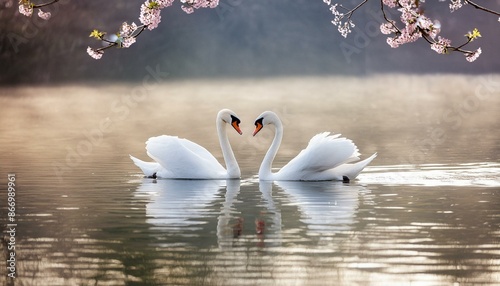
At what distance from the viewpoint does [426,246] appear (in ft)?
41.0

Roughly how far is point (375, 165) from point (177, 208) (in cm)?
792

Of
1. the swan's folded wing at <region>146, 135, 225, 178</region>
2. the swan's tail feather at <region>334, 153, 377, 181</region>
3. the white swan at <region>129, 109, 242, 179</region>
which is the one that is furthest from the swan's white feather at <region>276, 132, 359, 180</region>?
the swan's folded wing at <region>146, 135, 225, 178</region>

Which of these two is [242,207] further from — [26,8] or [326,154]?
[26,8]

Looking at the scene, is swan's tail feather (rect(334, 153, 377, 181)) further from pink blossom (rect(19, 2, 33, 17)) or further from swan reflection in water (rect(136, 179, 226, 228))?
pink blossom (rect(19, 2, 33, 17))

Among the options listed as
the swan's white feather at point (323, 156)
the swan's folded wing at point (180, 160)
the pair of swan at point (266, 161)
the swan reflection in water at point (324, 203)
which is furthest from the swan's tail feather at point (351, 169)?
the swan's folded wing at point (180, 160)

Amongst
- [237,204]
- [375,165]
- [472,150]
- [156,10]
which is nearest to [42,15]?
[156,10]

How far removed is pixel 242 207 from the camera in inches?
642

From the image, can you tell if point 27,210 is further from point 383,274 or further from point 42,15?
point 383,274

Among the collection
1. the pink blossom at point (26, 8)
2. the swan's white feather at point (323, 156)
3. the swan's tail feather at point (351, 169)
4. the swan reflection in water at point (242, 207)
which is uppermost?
the pink blossom at point (26, 8)

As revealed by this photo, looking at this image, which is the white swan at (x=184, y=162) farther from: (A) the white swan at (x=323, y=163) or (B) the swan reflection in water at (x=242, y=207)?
(A) the white swan at (x=323, y=163)

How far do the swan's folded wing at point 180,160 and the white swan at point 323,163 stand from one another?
1060 millimetres

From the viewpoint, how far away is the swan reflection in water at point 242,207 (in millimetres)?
13797

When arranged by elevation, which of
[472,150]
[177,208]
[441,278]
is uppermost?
[472,150]

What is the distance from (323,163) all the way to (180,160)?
2629mm
